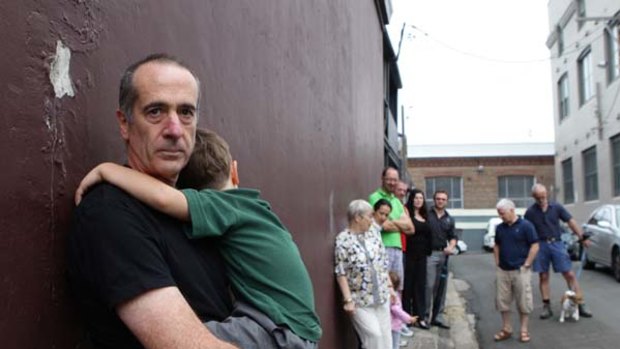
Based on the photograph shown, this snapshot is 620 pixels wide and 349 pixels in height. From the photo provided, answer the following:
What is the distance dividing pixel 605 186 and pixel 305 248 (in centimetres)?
2161

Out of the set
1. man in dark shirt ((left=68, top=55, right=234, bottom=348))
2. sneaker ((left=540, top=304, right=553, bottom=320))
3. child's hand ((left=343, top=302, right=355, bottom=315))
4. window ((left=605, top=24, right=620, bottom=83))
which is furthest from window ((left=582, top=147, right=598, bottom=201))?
man in dark shirt ((left=68, top=55, right=234, bottom=348))

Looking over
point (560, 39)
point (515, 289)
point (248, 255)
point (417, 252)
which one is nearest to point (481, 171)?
point (560, 39)

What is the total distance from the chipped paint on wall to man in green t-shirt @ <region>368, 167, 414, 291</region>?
6.03 meters

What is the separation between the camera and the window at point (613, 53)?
72.3 feet

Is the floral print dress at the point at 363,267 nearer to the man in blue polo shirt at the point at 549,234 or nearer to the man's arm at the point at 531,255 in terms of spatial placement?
the man's arm at the point at 531,255

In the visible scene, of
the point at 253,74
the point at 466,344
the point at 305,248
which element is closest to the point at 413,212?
the point at 466,344

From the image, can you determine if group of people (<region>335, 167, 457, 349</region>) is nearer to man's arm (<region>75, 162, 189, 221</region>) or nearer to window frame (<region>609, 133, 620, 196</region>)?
man's arm (<region>75, 162, 189, 221</region>)

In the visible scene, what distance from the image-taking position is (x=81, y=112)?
1.92 meters

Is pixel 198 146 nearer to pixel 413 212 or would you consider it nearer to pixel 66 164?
pixel 66 164

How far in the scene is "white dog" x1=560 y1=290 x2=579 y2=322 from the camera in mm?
9617

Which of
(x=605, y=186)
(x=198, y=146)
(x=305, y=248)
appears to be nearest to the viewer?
(x=198, y=146)

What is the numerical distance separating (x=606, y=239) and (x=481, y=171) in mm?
23901

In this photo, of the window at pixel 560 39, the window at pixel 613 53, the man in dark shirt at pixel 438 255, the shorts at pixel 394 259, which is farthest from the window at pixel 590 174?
the shorts at pixel 394 259

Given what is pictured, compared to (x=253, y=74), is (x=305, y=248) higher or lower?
lower
